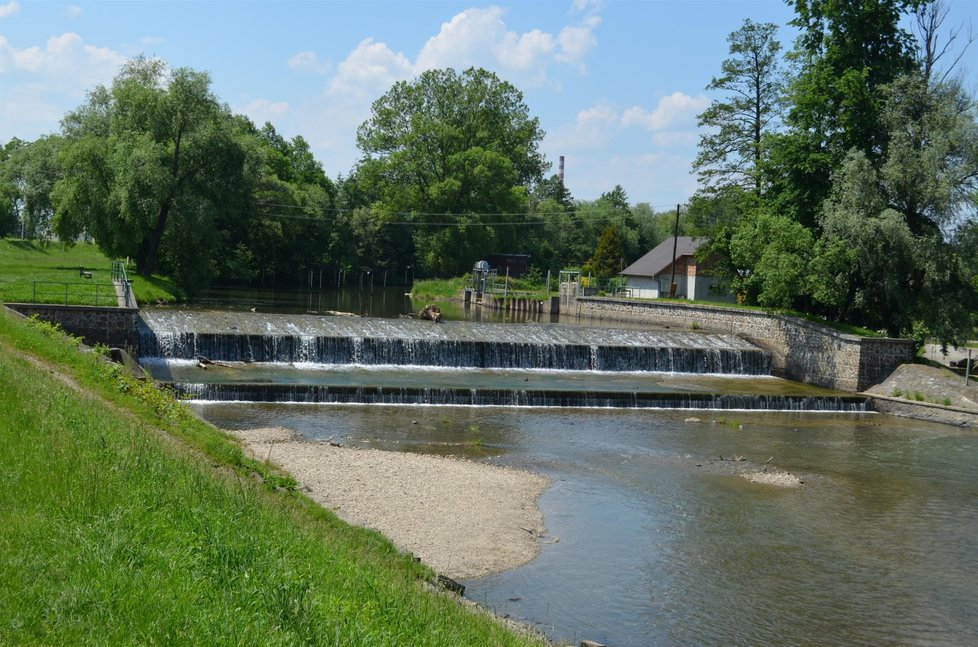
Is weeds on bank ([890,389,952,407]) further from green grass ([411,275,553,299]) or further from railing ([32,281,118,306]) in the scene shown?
green grass ([411,275,553,299])

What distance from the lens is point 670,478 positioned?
1748cm

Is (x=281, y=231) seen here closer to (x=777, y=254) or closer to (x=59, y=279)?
(x=59, y=279)

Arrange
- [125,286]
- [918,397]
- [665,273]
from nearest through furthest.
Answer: [918,397], [125,286], [665,273]

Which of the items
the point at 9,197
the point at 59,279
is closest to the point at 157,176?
the point at 59,279

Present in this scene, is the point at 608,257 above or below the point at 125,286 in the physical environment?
above

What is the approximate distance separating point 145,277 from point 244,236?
84.3ft

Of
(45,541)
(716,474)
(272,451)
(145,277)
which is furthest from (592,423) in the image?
(145,277)

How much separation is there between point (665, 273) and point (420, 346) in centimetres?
3646

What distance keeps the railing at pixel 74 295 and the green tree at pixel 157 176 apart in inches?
337

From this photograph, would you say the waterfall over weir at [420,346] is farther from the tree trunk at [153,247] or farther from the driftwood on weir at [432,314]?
the tree trunk at [153,247]

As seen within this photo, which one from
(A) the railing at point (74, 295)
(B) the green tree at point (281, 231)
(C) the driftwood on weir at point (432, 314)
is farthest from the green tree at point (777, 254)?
(B) the green tree at point (281, 231)

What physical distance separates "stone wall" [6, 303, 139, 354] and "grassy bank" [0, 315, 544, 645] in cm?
1602

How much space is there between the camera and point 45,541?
6.35m

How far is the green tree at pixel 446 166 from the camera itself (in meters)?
72.8
